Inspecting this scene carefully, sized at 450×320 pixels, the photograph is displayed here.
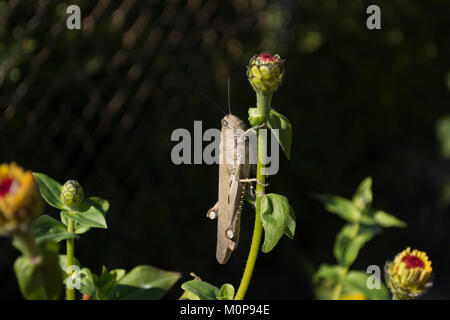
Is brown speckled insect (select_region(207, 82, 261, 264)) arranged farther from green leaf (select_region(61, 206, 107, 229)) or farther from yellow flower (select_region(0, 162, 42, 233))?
yellow flower (select_region(0, 162, 42, 233))

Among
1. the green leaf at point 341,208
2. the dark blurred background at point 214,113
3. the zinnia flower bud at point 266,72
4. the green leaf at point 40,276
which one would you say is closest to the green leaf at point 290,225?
the zinnia flower bud at point 266,72

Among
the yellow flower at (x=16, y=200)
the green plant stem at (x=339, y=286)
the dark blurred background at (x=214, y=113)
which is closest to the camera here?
the yellow flower at (x=16, y=200)

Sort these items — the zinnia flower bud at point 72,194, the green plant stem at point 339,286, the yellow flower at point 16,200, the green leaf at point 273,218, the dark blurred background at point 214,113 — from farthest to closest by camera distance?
1. the dark blurred background at point 214,113
2. the green plant stem at point 339,286
3. the zinnia flower bud at point 72,194
4. the green leaf at point 273,218
5. the yellow flower at point 16,200

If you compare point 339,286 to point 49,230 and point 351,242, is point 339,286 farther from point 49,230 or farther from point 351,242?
point 49,230

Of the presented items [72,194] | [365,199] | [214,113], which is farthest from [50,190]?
[214,113]

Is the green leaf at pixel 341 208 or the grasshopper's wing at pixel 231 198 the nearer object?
the grasshopper's wing at pixel 231 198

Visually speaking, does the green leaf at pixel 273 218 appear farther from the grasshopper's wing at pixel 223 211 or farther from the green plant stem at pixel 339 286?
the green plant stem at pixel 339 286

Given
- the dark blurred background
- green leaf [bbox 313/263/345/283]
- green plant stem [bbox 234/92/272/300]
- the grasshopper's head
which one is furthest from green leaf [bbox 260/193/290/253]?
the dark blurred background
